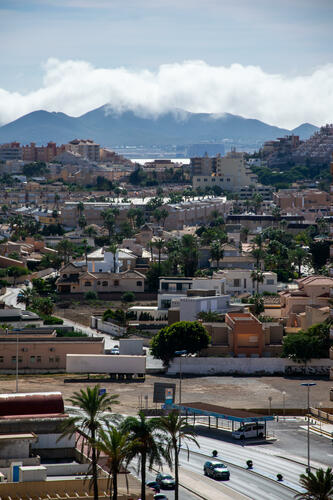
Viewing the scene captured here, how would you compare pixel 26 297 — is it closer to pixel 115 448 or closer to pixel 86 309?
pixel 86 309

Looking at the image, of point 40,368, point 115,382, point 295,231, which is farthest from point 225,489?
point 295,231

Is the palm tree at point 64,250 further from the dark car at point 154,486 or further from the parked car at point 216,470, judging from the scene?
the dark car at point 154,486

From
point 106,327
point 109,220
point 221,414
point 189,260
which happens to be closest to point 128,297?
point 189,260

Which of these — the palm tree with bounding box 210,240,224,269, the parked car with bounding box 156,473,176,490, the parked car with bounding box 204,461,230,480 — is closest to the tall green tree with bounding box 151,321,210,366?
the parked car with bounding box 204,461,230,480

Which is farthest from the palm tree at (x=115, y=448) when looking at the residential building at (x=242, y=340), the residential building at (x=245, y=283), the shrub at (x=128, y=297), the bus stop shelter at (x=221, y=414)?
the residential building at (x=245, y=283)

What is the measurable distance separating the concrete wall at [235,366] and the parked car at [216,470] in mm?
29643

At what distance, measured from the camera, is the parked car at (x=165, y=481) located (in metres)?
52.1

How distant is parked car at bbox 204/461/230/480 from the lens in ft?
181

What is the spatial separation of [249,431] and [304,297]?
3872 cm

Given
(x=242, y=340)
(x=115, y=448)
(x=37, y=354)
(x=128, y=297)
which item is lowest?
(x=37, y=354)

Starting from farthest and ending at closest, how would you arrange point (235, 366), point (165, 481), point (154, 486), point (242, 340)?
point (242, 340)
point (235, 366)
point (165, 481)
point (154, 486)

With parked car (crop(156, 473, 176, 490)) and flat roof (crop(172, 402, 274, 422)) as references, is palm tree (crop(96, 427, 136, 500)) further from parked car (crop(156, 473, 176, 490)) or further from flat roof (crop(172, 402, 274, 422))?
flat roof (crop(172, 402, 274, 422))

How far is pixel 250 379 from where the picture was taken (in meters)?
83.9

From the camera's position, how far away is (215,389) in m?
79.8
